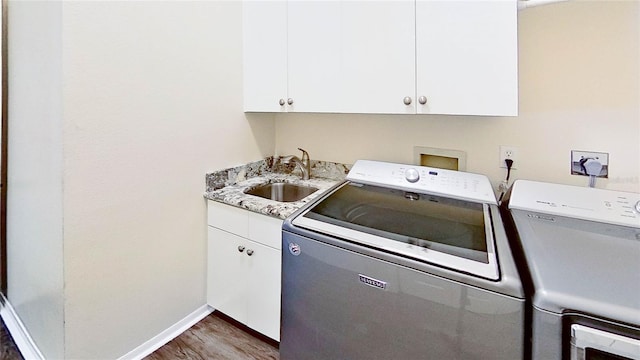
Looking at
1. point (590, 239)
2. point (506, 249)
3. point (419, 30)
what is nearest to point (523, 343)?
point (506, 249)

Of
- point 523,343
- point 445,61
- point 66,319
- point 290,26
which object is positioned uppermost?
point 290,26

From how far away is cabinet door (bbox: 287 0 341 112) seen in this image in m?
1.58

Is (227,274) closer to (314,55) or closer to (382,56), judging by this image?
(314,55)

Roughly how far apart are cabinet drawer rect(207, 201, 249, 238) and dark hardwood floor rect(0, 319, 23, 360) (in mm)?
1105

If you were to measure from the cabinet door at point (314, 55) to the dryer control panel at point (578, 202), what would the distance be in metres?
0.93

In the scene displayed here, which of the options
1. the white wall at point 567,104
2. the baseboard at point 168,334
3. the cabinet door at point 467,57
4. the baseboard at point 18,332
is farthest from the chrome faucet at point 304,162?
the baseboard at point 18,332

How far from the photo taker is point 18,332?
5.62 feet

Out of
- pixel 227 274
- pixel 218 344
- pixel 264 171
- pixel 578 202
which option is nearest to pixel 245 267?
pixel 227 274

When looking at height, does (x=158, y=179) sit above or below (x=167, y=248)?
above

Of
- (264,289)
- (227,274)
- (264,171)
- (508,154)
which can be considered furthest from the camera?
(264,171)

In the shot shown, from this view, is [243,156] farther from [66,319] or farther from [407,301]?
[407,301]

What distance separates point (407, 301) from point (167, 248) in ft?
4.05

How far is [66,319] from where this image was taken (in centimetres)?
129

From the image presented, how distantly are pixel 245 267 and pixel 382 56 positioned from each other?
1.24 m
